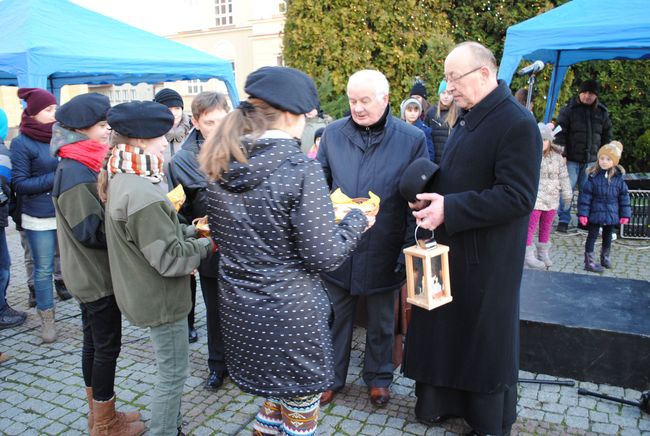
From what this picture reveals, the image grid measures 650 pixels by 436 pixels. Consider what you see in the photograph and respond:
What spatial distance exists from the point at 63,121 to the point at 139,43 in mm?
5275

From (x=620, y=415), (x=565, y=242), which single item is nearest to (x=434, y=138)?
(x=565, y=242)

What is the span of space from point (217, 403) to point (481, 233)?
2.04 metres

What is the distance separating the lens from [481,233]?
257 centimetres

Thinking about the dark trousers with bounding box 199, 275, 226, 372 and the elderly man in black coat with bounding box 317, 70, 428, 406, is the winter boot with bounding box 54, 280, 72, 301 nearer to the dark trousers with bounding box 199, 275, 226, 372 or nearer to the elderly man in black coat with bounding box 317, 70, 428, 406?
the dark trousers with bounding box 199, 275, 226, 372

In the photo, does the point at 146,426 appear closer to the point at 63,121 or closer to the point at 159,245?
the point at 159,245

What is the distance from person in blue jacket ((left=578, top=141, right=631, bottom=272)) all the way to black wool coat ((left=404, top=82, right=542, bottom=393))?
3875mm

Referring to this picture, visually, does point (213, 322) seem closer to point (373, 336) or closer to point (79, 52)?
point (373, 336)

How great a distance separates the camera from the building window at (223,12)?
82.7 ft

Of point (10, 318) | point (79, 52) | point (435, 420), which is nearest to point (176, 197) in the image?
point (435, 420)

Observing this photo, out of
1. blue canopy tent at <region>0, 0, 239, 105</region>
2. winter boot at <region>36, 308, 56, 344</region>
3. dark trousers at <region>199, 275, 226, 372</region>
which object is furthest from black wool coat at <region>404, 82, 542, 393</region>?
blue canopy tent at <region>0, 0, 239, 105</region>

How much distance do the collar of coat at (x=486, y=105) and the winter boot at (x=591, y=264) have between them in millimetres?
4223

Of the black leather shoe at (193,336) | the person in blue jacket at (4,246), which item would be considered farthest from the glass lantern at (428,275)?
the person in blue jacket at (4,246)

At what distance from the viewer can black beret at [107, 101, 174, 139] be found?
2305 millimetres

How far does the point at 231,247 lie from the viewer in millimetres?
1978
